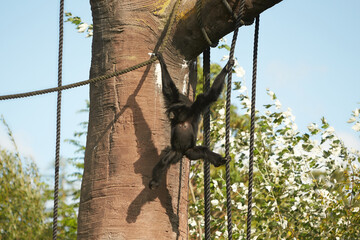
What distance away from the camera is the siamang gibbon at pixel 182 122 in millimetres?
3988

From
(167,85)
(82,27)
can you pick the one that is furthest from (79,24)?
(167,85)

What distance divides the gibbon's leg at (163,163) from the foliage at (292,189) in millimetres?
2183

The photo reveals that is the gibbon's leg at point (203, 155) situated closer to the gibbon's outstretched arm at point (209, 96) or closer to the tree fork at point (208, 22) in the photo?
the gibbon's outstretched arm at point (209, 96)

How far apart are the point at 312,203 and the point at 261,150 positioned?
0.98 m

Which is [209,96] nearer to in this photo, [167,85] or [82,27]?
[167,85]

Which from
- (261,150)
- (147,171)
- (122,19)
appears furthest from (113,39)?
(261,150)

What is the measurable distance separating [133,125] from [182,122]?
2.36ft

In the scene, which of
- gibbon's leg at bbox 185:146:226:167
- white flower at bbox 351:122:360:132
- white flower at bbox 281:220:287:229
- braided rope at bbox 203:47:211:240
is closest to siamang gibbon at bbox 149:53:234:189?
gibbon's leg at bbox 185:146:226:167

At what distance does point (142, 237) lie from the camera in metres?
3.71

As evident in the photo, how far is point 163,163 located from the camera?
3.89m

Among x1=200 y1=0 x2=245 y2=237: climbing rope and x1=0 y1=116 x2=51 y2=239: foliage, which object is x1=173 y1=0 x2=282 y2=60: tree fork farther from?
x1=0 y1=116 x2=51 y2=239: foliage

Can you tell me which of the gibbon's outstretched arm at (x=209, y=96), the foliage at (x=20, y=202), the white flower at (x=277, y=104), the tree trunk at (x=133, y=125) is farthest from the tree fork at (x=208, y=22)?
the foliage at (x=20, y=202)

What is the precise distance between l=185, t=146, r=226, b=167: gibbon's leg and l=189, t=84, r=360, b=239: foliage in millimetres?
1419

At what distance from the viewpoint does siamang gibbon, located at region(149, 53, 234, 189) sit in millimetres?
3988
